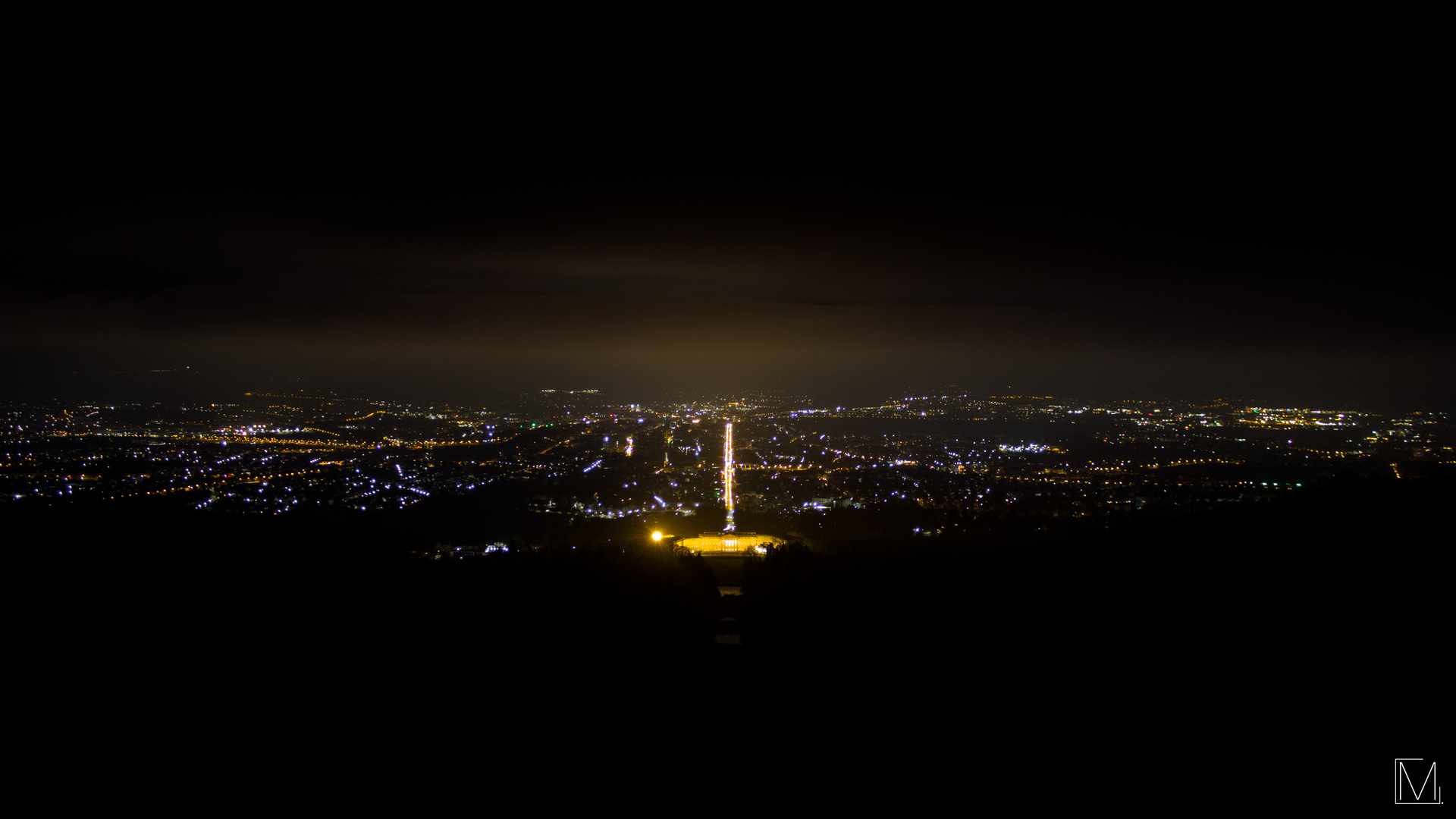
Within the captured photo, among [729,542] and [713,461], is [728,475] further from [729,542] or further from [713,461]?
[729,542]

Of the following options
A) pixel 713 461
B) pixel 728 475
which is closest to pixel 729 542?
pixel 728 475

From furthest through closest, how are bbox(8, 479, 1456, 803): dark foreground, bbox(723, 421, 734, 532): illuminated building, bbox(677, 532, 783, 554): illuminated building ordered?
1. bbox(723, 421, 734, 532): illuminated building
2. bbox(677, 532, 783, 554): illuminated building
3. bbox(8, 479, 1456, 803): dark foreground

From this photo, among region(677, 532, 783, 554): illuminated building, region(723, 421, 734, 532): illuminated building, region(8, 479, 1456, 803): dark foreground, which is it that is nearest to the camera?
region(8, 479, 1456, 803): dark foreground

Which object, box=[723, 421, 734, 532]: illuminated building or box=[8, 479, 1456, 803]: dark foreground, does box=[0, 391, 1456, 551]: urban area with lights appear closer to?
box=[723, 421, 734, 532]: illuminated building

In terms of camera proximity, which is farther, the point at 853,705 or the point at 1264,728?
the point at 853,705

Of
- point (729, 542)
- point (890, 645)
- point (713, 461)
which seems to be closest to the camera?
point (890, 645)

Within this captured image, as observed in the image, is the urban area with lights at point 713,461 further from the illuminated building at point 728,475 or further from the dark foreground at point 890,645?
the dark foreground at point 890,645

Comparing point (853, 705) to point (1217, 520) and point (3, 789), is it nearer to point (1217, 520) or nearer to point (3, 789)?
point (3, 789)

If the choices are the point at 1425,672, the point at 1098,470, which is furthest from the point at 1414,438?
the point at 1425,672

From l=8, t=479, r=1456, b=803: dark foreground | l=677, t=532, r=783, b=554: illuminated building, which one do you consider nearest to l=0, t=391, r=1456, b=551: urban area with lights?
l=677, t=532, r=783, b=554: illuminated building

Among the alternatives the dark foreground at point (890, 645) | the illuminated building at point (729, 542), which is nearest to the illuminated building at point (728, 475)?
the illuminated building at point (729, 542)

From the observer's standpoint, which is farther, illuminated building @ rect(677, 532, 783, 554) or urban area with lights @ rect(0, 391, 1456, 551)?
urban area with lights @ rect(0, 391, 1456, 551)
